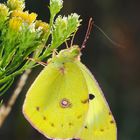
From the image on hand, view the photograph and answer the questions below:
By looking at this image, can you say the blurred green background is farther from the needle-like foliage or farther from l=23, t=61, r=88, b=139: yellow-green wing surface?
the needle-like foliage

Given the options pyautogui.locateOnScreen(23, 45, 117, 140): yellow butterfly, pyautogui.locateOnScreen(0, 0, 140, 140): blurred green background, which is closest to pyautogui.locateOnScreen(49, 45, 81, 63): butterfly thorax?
pyautogui.locateOnScreen(23, 45, 117, 140): yellow butterfly

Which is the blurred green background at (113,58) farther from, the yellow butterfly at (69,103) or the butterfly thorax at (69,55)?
the butterfly thorax at (69,55)

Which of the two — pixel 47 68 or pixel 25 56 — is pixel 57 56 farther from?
pixel 25 56

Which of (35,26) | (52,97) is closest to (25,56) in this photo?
(35,26)

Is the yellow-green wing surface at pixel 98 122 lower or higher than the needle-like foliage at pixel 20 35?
lower

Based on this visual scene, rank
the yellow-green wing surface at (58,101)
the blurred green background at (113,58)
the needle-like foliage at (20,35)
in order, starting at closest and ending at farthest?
1. the needle-like foliage at (20,35)
2. the yellow-green wing surface at (58,101)
3. the blurred green background at (113,58)

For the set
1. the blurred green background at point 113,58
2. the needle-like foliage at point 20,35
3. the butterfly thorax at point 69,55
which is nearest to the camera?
the needle-like foliage at point 20,35

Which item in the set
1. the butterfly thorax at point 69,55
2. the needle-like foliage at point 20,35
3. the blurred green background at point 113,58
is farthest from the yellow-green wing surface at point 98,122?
the blurred green background at point 113,58
